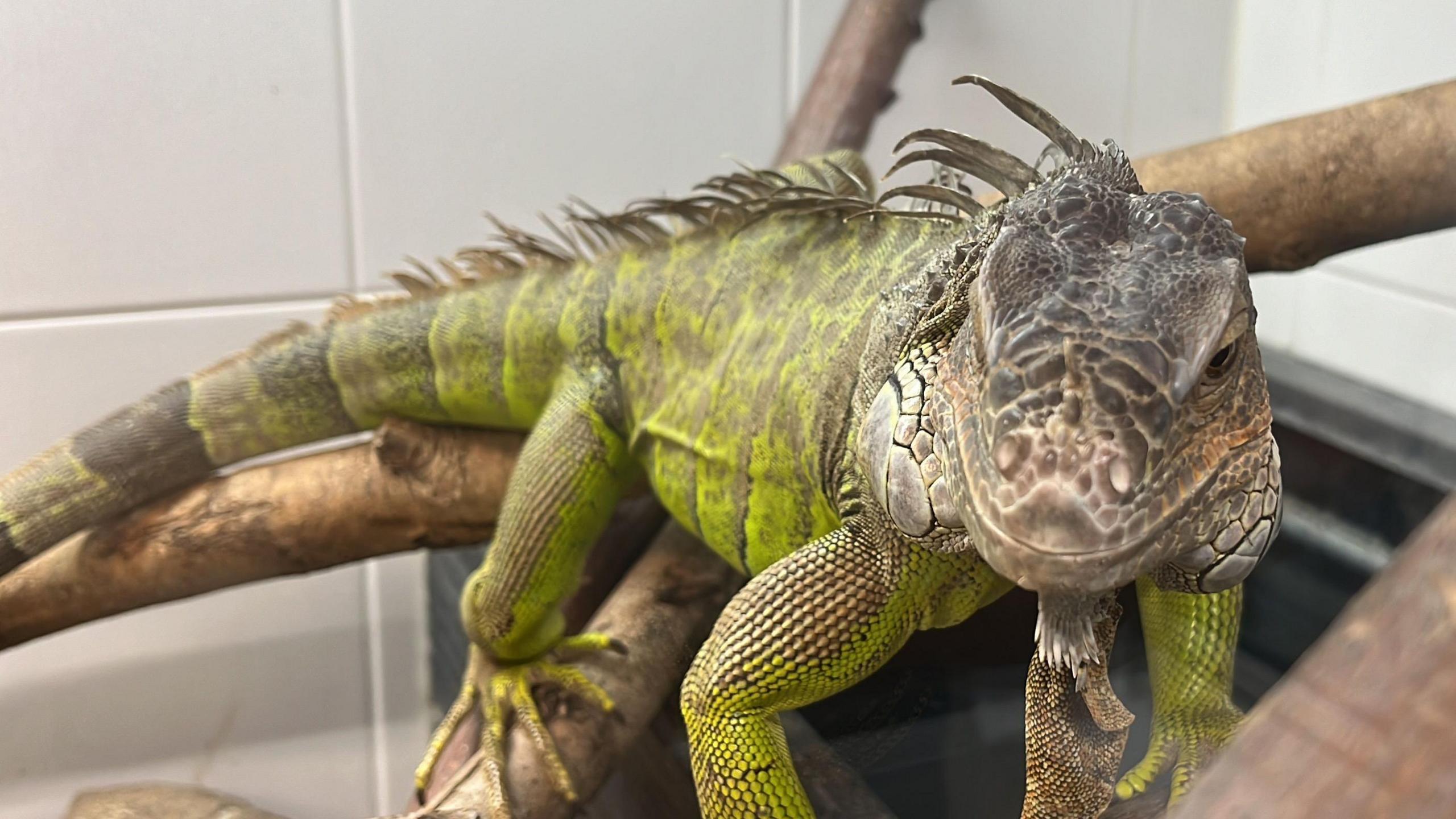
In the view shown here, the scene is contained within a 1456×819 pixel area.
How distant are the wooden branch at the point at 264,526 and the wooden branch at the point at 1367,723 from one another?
5.94ft

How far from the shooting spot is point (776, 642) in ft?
4.54

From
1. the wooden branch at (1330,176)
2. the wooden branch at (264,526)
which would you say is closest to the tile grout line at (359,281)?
the wooden branch at (264,526)

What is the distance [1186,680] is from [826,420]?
559mm

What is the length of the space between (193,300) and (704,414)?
4.61 feet

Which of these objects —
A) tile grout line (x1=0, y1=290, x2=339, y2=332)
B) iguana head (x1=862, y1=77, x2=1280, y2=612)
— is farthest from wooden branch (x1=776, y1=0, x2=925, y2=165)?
iguana head (x1=862, y1=77, x2=1280, y2=612)

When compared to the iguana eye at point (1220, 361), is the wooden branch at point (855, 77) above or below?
below

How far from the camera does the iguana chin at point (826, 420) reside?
2.62ft

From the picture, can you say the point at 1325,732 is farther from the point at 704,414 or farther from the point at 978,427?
the point at 704,414

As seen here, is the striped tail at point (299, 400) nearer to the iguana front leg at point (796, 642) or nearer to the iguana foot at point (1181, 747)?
the iguana front leg at point (796, 642)

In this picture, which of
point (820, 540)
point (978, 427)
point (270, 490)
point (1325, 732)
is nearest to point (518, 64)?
point (270, 490)

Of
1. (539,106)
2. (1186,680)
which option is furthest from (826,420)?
(539,106)

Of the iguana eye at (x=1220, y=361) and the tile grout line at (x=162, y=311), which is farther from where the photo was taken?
the tile grout line at (x=162, y=311)

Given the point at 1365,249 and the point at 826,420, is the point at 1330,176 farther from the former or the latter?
the point at 826,420

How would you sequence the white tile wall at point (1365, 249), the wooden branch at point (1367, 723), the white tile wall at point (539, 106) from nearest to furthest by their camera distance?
the wooden branch at point (1367, 723) → the white tile wall at point (1365, 249) → the white tile wall at point (539, 106)
